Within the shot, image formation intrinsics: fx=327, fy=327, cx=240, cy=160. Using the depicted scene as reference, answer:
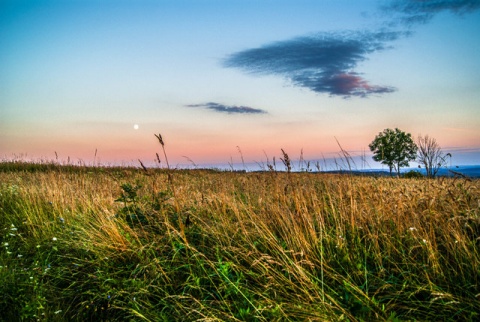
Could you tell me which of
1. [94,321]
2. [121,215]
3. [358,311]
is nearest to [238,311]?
[358,311]

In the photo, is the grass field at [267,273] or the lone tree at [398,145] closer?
the grass field at [267,273]

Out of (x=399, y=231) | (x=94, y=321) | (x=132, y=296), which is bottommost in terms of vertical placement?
(x=94, y=321)

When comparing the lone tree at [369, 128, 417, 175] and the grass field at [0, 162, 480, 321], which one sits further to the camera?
the lone tree at [369, 128, 417, 175]

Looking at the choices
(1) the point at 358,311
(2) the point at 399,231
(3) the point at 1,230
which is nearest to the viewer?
(1) the point at 358,311

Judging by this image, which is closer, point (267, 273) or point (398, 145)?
point (267, 273)

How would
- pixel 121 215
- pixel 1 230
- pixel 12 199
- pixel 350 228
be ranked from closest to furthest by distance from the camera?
pixel 350 228 < pixel 121 215 < pixel 1 230 < pixel 12 199

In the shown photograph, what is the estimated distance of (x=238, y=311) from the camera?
9.25 ft

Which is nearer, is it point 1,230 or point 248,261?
point 248,261

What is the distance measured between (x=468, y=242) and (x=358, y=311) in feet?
5.16

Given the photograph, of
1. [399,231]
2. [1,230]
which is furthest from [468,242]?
[1,230]

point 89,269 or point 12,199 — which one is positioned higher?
point 12,199

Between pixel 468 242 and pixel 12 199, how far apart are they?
8851mm

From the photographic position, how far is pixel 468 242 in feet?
10.9

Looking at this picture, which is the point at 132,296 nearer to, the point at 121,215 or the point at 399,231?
the point at 121,215
